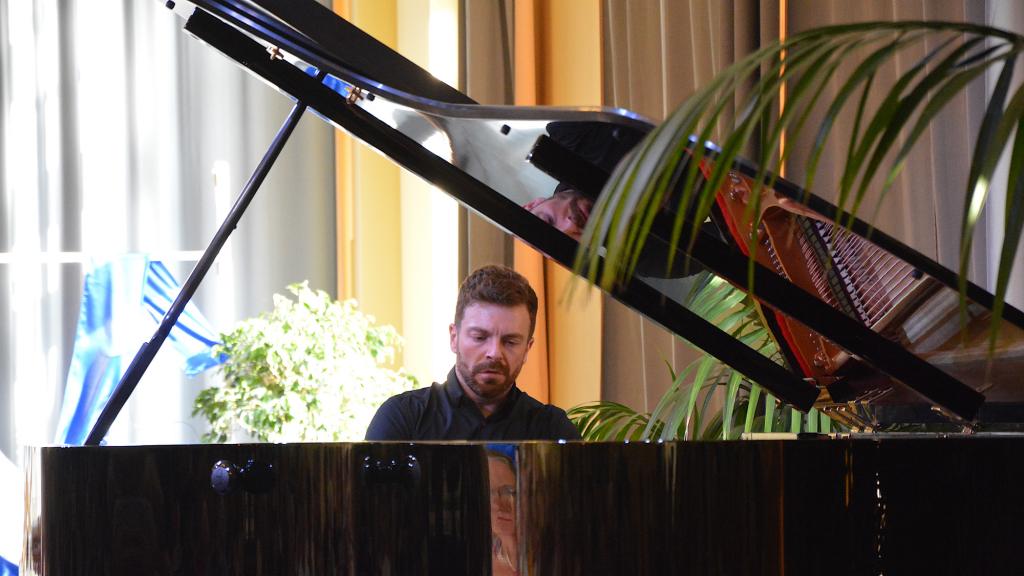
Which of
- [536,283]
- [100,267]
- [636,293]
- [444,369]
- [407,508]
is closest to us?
[407,508]

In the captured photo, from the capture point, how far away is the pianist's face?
252cm

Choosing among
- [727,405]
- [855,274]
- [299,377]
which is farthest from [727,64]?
[855,274]

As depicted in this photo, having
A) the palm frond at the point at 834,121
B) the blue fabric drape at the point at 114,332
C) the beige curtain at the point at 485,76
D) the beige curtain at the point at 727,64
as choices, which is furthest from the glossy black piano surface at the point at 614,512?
the beige curtain at the point at 485,76

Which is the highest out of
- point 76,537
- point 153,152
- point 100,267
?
point 153,152

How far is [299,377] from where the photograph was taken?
3.53m

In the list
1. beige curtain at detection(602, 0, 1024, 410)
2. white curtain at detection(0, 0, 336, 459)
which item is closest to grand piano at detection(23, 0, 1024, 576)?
beige curtain at detection(602, 0, 1024, 410)

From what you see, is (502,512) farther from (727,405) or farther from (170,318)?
(727,405)

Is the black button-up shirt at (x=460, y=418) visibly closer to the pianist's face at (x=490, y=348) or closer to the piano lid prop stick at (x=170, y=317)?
the pianist's face at (x=490, y=348)

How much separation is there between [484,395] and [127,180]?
2487 mm

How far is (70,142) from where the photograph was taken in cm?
442

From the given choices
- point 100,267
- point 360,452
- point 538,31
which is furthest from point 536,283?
point 360,452

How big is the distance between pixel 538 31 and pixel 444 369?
132 centimetres

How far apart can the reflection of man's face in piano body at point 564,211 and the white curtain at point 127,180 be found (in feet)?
9.18

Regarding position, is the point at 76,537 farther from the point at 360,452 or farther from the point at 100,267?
the point at 100,267
